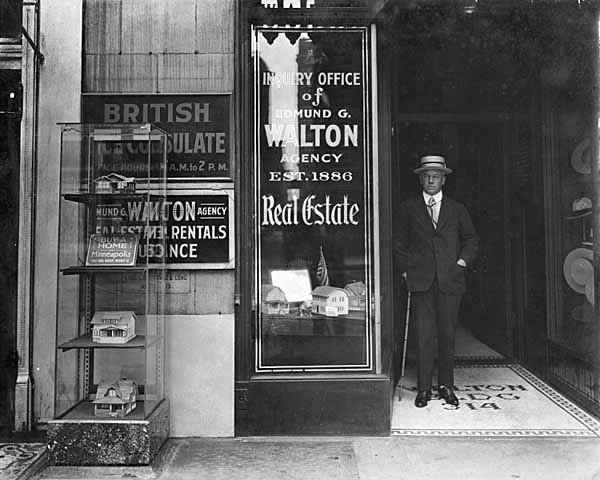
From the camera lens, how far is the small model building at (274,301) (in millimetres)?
5422

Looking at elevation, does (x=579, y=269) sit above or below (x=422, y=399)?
above

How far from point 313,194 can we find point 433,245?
1.42m

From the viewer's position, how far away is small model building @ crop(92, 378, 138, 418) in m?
4.73

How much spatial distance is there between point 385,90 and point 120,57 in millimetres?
2327

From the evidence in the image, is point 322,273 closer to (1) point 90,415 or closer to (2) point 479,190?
(1) point 90,415

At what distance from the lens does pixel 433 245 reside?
612 cm

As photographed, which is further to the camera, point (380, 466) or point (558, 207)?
point (558, 207)

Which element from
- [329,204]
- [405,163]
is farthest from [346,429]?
Result: [405,163]

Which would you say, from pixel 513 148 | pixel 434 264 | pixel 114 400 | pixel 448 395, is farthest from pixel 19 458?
pixel 513 148

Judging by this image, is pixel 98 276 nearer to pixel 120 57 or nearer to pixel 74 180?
pixel 74 180

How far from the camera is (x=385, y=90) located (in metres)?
5.56

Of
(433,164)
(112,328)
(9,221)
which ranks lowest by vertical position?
(112,328)

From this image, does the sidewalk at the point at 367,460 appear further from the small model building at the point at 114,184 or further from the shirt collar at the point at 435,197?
the shirt collar at the point at 435,197

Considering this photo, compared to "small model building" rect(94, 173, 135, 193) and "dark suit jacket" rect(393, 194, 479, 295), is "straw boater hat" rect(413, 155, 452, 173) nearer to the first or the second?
"dark suit jacket" rect(393, 194, 479, 295)
